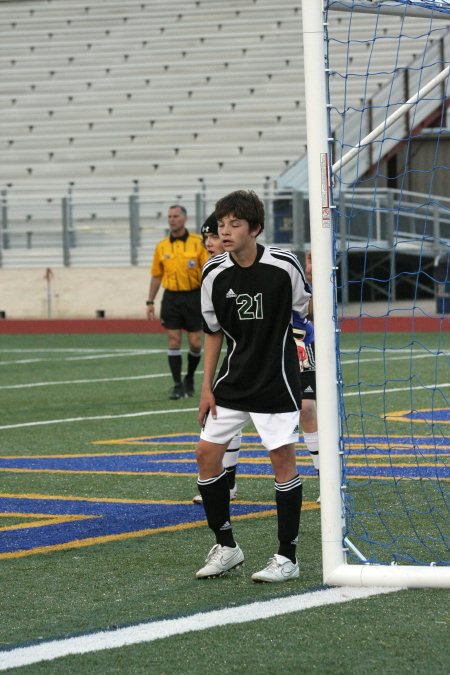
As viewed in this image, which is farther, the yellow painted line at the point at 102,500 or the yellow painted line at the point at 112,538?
the yellow painted line at the point at 102,500

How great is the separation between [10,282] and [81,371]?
11530mm

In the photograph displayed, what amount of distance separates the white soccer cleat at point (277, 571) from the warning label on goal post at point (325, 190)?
4.46 ft

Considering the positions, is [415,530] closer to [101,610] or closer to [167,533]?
[167,533]

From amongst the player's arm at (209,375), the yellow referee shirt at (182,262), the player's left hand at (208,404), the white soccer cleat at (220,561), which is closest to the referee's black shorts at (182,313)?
the yellow referee shirt at (182,262)

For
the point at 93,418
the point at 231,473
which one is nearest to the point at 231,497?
the point at 231,473

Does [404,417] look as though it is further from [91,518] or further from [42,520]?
[42,520]

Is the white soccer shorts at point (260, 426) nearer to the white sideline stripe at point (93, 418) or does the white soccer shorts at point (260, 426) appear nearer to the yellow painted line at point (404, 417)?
the yellow painted line at point (404, 417)

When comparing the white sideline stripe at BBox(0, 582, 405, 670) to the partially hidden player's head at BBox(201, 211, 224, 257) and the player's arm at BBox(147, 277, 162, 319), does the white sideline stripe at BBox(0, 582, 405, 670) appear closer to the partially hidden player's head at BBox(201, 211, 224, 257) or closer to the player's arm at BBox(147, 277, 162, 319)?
the partially hidden player's head at BBox(201, 211, 224, 257)

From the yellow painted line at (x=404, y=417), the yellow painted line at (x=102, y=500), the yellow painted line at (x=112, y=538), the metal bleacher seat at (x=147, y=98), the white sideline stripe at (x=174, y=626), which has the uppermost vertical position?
the metal bleacher seat at (x=147, y=98)

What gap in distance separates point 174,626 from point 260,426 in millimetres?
1175

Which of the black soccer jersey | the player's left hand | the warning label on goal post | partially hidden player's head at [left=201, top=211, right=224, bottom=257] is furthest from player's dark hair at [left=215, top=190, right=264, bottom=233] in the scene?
partially hidden player's head at [left=201, top=211, right=224, bottom=257]

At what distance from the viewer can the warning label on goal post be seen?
5477mm

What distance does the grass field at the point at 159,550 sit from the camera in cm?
429

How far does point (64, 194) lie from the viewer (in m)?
30.3
